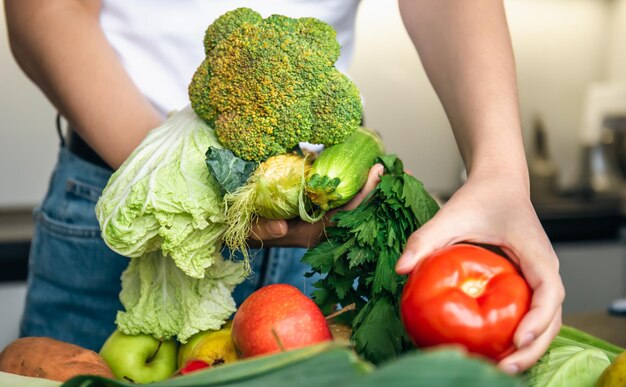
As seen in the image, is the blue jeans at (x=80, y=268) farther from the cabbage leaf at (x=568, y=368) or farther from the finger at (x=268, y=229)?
the cabbage leaf at (x=568, y=368)

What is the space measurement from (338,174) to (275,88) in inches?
6.3

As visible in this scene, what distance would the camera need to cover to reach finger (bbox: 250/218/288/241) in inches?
43.2

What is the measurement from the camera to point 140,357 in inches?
45.0

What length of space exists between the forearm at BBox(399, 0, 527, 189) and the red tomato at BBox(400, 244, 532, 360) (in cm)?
18

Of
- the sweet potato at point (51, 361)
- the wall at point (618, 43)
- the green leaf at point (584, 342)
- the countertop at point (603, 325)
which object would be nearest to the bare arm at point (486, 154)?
the green leaf at point (584, 342)

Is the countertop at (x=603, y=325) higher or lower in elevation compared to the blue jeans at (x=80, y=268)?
lower

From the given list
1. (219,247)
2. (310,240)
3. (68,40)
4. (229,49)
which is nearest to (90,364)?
(219,247)

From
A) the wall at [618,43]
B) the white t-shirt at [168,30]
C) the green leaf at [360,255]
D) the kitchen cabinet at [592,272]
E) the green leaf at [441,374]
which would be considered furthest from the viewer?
the wall at [618,43]

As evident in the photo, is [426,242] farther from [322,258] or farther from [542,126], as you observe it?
[542,126]

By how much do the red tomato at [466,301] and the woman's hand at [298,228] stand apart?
24 cm

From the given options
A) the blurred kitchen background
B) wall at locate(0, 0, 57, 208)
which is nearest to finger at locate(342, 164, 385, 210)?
the blurred kitchen background

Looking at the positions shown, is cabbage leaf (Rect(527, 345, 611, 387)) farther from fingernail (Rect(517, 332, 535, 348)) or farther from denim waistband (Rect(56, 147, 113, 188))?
denim waistband (Rect(56, 147, 113, 188))

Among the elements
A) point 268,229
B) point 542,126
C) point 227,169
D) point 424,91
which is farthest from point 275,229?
point 542,126

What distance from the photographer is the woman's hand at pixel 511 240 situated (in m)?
0.81
